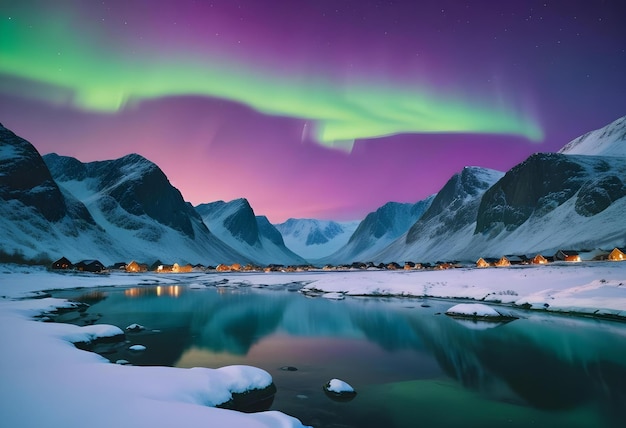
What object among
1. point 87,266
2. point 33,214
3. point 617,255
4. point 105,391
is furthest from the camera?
point 33,214

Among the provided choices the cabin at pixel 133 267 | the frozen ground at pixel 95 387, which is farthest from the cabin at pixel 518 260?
the cabin at pixel 133 267

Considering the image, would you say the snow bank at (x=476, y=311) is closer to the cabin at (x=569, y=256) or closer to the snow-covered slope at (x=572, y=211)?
the cabin at (x=569, y=256)

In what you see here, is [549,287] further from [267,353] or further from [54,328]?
[54,328]

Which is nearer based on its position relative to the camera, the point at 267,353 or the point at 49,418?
the point at 49,418

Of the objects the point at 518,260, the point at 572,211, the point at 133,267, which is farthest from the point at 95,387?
the point at 572,211

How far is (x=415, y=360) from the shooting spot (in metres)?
25.3

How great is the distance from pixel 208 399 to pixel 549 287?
53.9 m

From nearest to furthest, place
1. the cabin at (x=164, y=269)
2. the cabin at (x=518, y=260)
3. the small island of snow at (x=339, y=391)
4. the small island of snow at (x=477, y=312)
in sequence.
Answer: the small island of snow at (x=339, y=391), the small island of snow at (x=477, y=312), the cabin at (x=518, y=260), the cabin at (x=164, y=269)

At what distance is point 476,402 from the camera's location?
17.3 m

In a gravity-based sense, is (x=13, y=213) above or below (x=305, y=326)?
above

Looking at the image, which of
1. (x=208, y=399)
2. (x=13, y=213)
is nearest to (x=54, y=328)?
(x=208, y=399)

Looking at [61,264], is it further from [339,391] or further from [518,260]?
[518,260]

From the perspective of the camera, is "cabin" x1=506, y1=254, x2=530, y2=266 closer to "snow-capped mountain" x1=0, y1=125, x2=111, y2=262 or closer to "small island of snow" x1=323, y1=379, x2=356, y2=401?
"small island of snow" x1=323, y1=379, x2=356, y2=401

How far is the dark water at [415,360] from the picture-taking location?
16.0 metres
